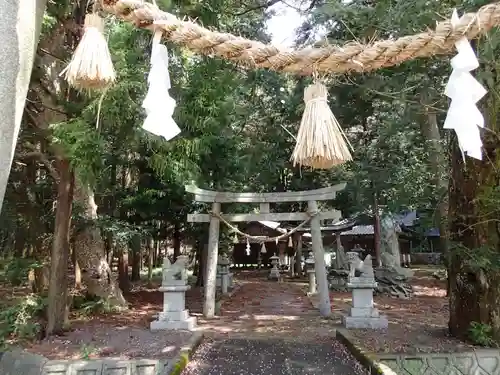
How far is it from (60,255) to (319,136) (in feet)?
16.3

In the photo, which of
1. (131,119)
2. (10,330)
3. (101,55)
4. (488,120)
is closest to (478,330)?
(488,120)

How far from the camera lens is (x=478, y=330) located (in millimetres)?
4945

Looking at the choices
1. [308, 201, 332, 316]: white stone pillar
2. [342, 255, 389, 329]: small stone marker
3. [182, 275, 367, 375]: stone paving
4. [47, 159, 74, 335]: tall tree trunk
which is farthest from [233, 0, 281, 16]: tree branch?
[182, 275, 367, 375]: stone paving

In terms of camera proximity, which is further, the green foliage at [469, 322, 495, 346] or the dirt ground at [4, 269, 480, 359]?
the dirt ground at [4, 269, 480, 359]

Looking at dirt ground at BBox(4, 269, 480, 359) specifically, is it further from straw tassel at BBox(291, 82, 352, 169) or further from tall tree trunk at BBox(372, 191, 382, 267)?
straw tassel at BBox(291, 82, 352, 169)

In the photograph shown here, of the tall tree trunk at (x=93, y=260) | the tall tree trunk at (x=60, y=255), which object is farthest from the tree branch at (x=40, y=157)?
the tall tree trunk at (x=93, y=260)

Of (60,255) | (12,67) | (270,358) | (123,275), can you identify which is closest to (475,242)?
(270,358)

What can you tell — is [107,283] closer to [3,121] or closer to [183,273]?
[183,273]

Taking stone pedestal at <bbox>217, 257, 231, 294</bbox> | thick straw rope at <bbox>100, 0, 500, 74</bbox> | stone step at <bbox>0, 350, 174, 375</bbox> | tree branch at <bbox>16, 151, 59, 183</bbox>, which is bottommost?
stone step at <bbox>0, 350, 174, 375</bbox>

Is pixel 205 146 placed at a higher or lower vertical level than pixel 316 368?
higher

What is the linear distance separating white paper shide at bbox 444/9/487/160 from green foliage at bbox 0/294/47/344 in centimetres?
551

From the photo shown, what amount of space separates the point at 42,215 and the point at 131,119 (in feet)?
10.9

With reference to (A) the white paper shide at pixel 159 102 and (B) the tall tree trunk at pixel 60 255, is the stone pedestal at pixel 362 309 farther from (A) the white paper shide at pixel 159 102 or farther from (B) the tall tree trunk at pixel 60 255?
(A) the white paper shide at pixel 159 102

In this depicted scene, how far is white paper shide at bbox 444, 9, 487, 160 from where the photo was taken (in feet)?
5.14
